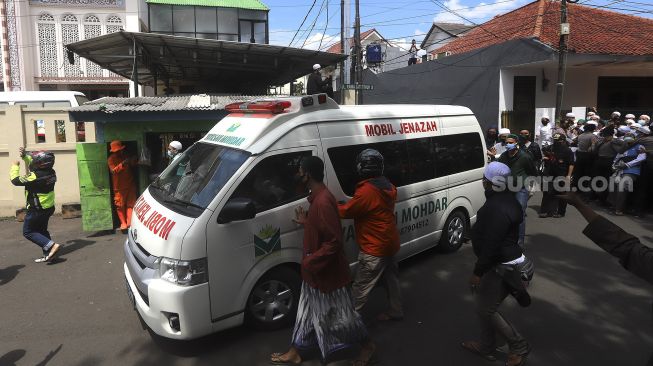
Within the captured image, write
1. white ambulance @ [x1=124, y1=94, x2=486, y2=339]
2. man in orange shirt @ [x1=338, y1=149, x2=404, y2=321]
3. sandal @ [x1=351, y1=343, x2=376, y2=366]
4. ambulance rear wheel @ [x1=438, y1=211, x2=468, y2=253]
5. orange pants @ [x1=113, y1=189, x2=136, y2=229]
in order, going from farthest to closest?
orange pants @ [x1=113, y1=189, x2=136, y2=229], ambulance rear wheel @ [x1=438, y1=211, x2=468, y2=253], man in orange shirt @ [x1=338, y1=149, x2=404, y2=321], white ambulance @ [x1=124, y1=94, x2=486, y2=339], sandal @ [x1=351, y1=343, x2=376, y2=366]

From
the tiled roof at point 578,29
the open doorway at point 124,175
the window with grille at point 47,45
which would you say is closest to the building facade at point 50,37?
the window with grille at point 47,45

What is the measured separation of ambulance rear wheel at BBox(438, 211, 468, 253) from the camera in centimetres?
614

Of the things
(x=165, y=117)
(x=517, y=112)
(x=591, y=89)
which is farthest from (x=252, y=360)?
(x=591, y=89)

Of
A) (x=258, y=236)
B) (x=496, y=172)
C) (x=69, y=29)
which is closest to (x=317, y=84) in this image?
(x=258, y=236)

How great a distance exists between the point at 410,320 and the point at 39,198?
533 centimetres

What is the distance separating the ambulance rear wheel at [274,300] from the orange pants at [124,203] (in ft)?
15.2

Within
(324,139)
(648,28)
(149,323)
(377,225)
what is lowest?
(149,323)

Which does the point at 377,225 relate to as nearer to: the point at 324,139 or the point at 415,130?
the point at 324,139

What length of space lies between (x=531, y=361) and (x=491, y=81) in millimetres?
13930

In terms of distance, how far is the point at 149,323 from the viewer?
148 inches

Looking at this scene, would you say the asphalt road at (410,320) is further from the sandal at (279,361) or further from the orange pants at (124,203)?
the orange pants at (124,203)

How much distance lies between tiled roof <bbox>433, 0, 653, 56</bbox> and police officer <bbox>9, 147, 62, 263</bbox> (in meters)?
14.1

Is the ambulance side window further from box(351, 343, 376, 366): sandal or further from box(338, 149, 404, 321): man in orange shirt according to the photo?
box(351, 343, 376, 366): sandal

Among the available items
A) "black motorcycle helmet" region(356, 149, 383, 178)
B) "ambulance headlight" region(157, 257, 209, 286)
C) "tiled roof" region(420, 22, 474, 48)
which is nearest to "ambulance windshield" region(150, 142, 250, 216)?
"ambulance headlight" region(157, 257, 209, 286)
